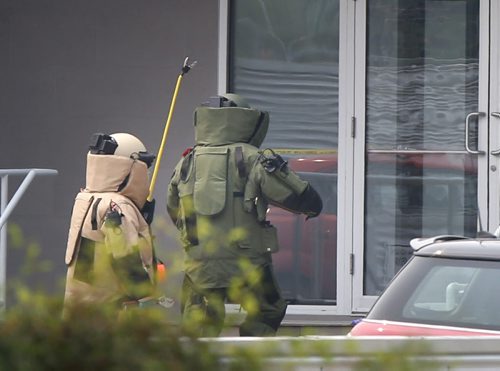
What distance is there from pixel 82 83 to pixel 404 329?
500 cm

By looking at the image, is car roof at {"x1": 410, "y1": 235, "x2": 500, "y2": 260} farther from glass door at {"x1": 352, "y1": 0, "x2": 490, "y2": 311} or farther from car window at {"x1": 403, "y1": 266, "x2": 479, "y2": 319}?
glass door at {"x1": 352, "y1": 0, "x2": 490, "y2": 311}

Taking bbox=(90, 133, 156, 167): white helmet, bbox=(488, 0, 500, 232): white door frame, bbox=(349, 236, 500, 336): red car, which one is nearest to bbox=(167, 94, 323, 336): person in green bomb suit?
bbox=(90, 133, 156, 167): white helmet

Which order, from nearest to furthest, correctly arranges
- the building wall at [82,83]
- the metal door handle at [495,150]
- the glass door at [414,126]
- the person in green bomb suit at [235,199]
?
the person in green bomb suit at [235,199] < the metal door handle at [495,150] < the glass door at [414,126] < the building wall at [82,83]

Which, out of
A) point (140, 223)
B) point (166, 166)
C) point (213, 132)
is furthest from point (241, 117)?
point (166, 166)

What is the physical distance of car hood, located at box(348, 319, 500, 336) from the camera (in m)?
4.82

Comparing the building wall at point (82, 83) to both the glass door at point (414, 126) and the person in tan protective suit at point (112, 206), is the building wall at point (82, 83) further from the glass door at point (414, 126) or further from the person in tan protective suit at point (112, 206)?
the person in tan protective suit at point (112, 206)

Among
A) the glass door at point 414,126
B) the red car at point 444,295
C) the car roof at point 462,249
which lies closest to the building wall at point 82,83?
the glass door at point 414,126

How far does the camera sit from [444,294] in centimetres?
504

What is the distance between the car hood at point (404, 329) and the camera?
4820 mm

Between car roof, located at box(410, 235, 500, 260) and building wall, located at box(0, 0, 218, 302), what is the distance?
13.8 feet

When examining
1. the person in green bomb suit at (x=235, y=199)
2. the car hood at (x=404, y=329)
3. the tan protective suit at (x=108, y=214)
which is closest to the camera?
the car hood at (x=404, y=329)

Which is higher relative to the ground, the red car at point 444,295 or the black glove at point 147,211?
the black glove at point 147,211

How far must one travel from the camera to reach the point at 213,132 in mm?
7207

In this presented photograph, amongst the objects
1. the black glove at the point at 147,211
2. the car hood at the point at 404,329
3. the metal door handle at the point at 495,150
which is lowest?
the car hood at the point at 404,329
